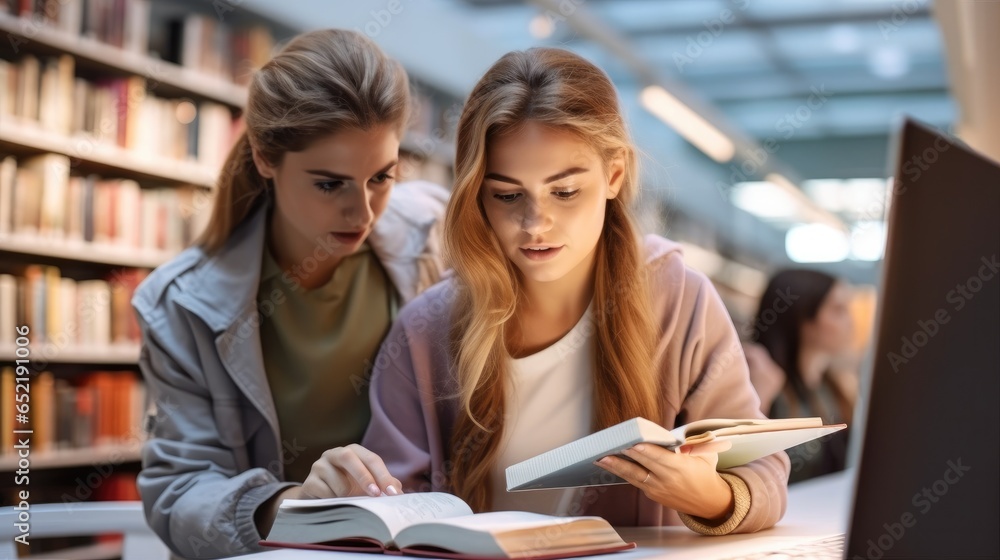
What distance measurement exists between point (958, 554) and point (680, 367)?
2.44ft

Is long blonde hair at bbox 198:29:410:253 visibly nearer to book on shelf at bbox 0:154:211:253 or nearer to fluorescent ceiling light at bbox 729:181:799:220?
book on shelf at bbox 0:154:211:253

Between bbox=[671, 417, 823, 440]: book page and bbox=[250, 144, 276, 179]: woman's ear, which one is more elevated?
bbox=[250, 144, 276, 179]: woman's ear

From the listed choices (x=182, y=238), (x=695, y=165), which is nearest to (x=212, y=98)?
(x=182, y=238)

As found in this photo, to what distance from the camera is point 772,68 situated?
28.2ft

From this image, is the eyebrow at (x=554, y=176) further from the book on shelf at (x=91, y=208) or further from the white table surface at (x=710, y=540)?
the book on shelf at (x=91, y=208)

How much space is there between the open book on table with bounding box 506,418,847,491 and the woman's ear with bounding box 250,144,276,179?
950 millimetres

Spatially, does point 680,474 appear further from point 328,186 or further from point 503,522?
point 328,186

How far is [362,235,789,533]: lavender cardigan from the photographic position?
1579mm

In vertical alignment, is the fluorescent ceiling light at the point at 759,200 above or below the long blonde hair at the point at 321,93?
above

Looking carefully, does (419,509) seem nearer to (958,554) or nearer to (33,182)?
(958,554)

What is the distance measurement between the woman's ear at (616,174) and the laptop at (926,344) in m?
0.79

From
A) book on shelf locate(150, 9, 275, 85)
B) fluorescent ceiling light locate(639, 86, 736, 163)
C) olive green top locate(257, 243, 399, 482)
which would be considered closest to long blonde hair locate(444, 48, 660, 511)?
olive green top locate(257, 243, 399, 482)

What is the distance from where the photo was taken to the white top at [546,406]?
1633mm

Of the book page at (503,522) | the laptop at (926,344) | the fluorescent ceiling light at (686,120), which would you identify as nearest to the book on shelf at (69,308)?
the book page at (503,522)
